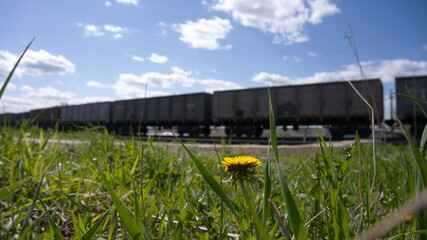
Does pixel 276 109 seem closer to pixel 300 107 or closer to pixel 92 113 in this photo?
pixel 300 107

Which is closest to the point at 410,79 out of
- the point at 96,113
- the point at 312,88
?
the point at 312,88

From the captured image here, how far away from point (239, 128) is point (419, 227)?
816 inches

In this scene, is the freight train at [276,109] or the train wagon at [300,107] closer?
the freight train at [276,109]

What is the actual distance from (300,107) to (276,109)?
167 centimetres

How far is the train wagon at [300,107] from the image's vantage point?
667 inches

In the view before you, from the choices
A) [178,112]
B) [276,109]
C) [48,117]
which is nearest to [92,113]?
[178,112]

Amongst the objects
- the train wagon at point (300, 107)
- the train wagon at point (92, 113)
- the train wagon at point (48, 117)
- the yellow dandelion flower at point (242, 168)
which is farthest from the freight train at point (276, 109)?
the yellow dandelion flower at point (242, 168)

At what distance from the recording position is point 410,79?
50.3 ft

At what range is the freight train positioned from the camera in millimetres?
15852

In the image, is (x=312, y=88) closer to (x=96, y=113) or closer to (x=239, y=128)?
(x=239, y=128)

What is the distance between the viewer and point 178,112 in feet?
82.3

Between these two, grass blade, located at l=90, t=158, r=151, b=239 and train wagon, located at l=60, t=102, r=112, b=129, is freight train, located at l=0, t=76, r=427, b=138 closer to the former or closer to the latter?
train wagon, located at l=60, t=102, r=112, b=129

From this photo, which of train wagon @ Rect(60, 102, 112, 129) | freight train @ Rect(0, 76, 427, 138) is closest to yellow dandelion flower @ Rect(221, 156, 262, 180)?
freight train @ Rect(0, 76, 427, 138)

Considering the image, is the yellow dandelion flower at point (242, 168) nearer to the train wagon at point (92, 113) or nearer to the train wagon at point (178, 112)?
the train wagon at point (178, 112)
